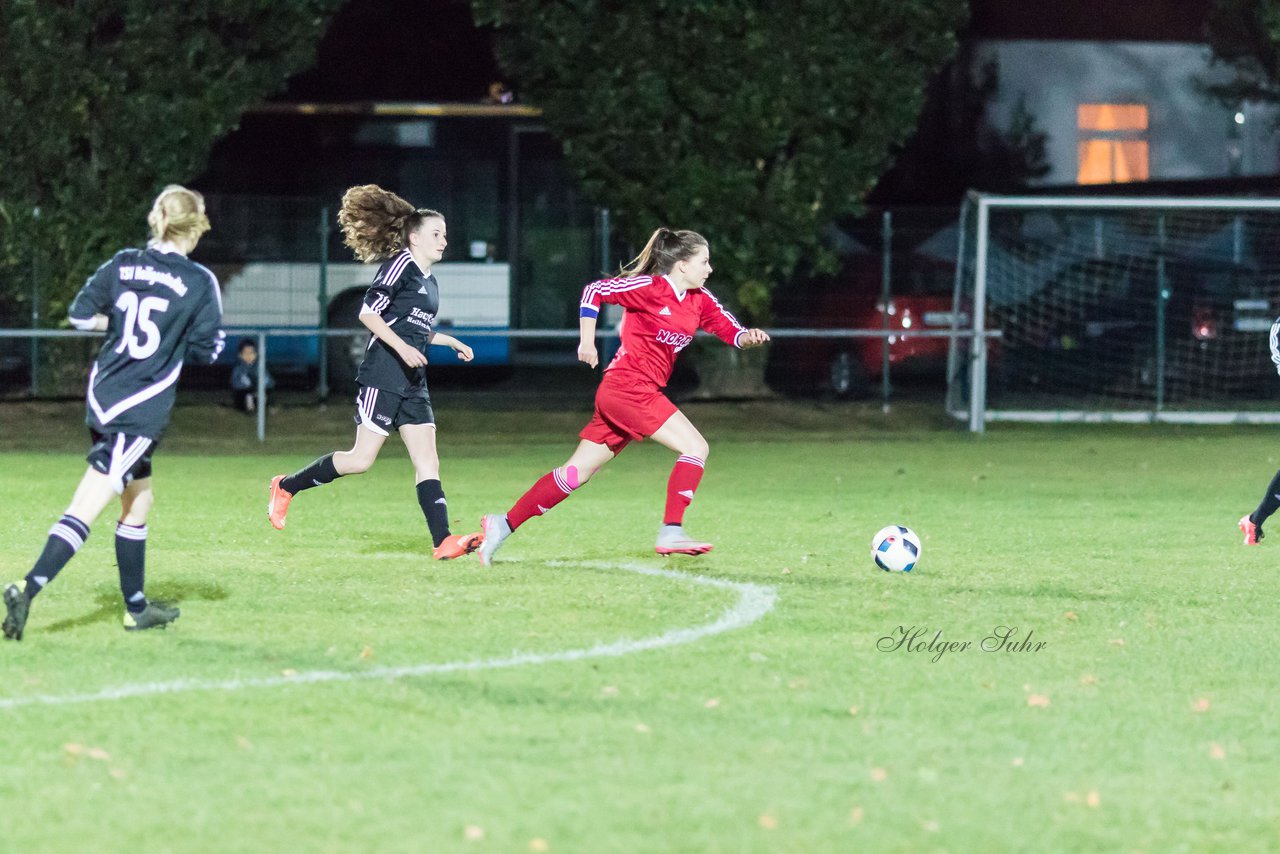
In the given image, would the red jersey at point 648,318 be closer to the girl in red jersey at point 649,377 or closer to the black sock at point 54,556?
the girl in red jersey at point 649,377

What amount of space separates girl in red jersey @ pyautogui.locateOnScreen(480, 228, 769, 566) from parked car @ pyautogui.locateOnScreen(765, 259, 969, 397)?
12234 millimetres

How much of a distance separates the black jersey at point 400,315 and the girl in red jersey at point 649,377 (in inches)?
30.4

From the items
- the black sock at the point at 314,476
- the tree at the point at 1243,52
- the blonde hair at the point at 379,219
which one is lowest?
the black sock at the point at 314,476

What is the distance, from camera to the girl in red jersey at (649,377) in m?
8.95

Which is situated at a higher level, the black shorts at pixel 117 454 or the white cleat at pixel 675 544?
the black shorts at pixel 117 454

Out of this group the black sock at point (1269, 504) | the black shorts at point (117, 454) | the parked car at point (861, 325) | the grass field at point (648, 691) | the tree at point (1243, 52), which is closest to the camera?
the grass field at point (648, 691)

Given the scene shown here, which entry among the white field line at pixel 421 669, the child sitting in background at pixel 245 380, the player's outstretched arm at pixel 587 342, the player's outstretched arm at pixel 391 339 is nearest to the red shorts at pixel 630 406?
the player's outstretched arm at pixel 587 342

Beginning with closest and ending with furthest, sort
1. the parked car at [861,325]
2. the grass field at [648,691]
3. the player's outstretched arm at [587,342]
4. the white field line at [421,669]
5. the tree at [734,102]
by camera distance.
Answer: the grass field at [648,691] → the white field line at [421,669] → the player's outstretched arm at [587,342] → the tree at [734,102] → the parked car at [861,325]

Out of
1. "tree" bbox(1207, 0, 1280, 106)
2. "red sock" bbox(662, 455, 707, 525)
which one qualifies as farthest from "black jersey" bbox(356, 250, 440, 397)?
"tree" bbox(1207, 0, 1280, 106)

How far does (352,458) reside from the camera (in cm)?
918

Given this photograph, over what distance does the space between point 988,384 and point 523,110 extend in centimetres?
623

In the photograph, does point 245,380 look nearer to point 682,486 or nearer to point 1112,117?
point 1112,117

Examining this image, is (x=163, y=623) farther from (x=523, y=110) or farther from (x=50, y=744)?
(x=523, y=110)

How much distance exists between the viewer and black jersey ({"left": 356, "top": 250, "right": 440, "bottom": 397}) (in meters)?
8.95
